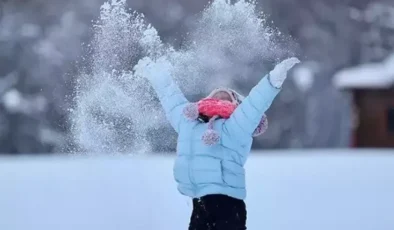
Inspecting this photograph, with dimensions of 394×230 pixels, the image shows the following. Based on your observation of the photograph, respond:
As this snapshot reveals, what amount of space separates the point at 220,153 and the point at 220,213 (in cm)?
11

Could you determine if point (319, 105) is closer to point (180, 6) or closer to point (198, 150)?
point (180, 6)

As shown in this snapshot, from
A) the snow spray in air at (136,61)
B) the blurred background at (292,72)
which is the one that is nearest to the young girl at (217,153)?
the snow spray in air at (136,61)

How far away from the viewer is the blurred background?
6.06 feet

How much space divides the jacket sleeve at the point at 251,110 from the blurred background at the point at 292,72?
13.5 inches

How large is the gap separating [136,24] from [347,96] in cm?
179

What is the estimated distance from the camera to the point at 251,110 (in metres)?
1.33

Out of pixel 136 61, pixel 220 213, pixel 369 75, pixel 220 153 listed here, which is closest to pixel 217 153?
pixel 220 153

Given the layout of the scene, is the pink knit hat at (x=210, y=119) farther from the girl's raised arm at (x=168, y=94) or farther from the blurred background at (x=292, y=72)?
the blurred background at (x=292, y=72)

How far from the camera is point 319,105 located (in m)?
3.13

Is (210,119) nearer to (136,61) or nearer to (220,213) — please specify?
(220,213)

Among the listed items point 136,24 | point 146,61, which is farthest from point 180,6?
point 146,61

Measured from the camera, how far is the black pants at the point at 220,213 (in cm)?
134

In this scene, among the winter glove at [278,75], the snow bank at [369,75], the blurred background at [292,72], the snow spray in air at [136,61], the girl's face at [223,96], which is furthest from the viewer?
the snow bank at [369,75]

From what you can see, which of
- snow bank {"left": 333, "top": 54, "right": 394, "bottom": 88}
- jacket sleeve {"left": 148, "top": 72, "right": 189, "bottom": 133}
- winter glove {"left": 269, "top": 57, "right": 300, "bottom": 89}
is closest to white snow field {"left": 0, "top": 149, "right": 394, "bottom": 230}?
jacket sleeve {"left": 148, "top": 72, "right": 189, "bottom": 133}
